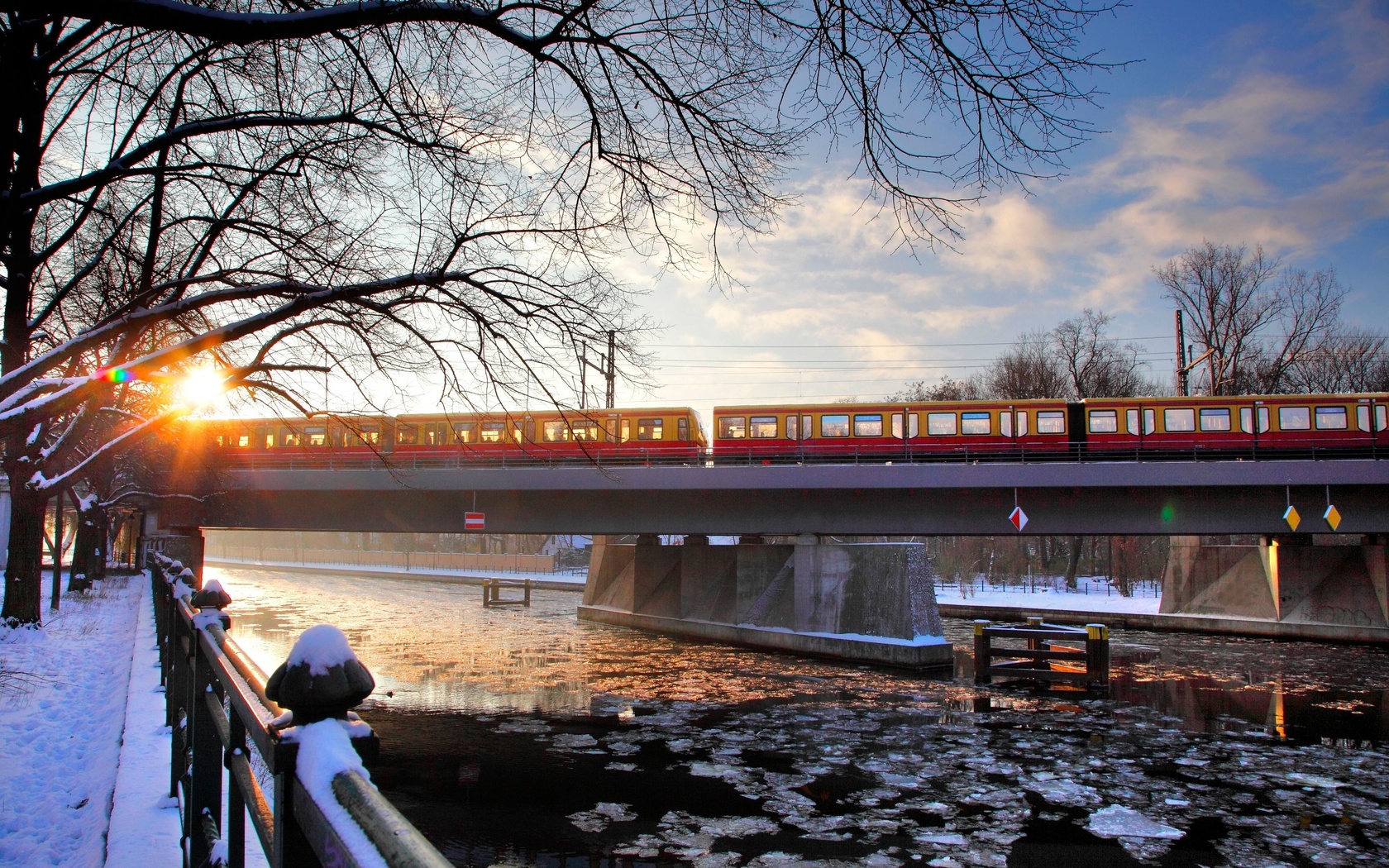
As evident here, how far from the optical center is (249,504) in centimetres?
3316

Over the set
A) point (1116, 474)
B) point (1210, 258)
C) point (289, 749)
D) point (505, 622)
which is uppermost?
point (1210, 258)

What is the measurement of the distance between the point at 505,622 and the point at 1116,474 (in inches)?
785

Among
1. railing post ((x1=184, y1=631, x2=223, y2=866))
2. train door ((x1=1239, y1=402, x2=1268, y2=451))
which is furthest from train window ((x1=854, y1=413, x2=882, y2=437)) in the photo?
railing post ((x1=184, y1=631, x2=223, y2=866))

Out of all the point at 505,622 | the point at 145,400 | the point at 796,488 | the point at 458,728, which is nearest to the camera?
the point at 458,728

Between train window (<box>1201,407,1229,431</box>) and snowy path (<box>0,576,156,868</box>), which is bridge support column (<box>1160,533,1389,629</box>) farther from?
Result: snowy path (<box>0,576,156,868</box>)

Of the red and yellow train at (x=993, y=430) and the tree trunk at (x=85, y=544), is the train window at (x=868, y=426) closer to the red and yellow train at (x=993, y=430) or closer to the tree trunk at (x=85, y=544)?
the red and yellow train at (x=993, y=430)

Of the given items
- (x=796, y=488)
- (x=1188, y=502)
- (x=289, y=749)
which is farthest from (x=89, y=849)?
(x=1188, y=502)

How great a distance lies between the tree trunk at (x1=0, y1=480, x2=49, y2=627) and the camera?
17344 millimetres

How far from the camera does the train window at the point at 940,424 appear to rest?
99.1 feet

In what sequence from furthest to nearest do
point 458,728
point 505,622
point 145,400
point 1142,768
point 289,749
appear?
point 505,622 < point 145,400 < point 458,728 < point 1142,768 < point 289,749

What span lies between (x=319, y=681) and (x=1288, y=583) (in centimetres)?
3391

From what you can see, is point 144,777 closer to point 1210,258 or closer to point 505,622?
point 505,622

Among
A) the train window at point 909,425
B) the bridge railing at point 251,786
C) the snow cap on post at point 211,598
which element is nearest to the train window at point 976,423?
the train window at point 909,425

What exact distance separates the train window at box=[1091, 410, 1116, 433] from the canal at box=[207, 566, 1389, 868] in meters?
9.41
